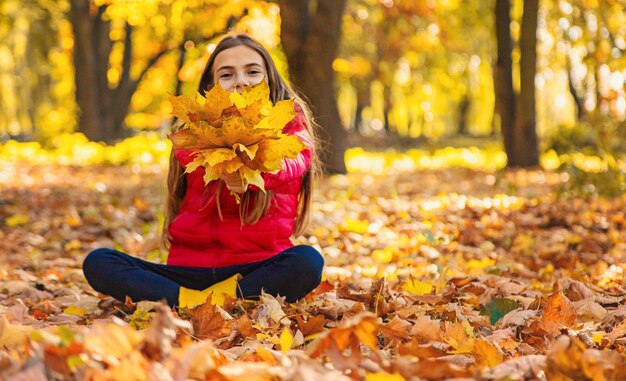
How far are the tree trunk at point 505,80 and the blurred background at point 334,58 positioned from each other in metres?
0.02

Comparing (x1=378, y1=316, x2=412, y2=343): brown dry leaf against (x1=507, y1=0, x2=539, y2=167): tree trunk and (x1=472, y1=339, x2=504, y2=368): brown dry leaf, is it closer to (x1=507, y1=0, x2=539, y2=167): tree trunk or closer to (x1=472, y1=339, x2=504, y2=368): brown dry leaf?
(x1=472, y1=339, x2=504, y2=368): brown dry leaf

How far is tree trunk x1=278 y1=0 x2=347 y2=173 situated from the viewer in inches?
328

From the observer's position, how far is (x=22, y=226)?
5.70 m

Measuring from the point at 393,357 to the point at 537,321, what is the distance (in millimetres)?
588

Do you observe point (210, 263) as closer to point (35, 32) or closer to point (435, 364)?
point (435, 364)

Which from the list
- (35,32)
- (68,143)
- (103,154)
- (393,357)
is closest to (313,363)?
(393,357)

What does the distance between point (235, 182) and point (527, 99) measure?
8.70 m

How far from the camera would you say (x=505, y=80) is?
10.9 m

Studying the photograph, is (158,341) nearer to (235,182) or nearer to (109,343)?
(109,343)

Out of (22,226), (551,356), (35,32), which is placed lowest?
(22,226)

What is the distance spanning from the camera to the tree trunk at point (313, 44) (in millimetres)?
8336

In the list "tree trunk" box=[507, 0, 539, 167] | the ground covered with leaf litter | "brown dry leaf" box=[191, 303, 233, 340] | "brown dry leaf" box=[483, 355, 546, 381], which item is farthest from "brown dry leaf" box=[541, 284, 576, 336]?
"tree trunk" box=[507, 0, 539, 167]

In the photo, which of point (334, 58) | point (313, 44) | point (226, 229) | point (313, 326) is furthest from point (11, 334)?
point (334, 58)

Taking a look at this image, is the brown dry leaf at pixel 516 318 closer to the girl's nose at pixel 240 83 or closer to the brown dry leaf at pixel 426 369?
the brown dry leaf at pixel 426 369
